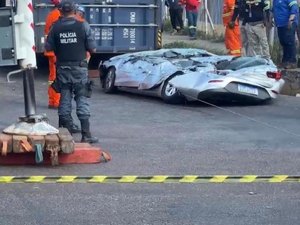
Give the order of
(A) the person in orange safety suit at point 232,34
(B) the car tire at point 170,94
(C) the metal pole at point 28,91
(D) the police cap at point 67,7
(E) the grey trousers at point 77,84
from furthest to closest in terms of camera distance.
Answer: (A) the person in orange safety suit at point 232,34 < (B) the car tire at point 170,94 < (E) the grey trousers at point 77,84 < (D) the police cap at point 67,7 < (C) the metal pole at point 28,91

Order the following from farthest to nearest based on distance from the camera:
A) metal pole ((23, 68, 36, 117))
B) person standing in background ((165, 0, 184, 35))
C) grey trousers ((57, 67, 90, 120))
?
person standing in background ((165, 0, 184, 35)) < grey trousers ((57, 67, 90, 120)) < metal pole ((23, 68, 36, 117))

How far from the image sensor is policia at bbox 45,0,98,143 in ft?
34.0

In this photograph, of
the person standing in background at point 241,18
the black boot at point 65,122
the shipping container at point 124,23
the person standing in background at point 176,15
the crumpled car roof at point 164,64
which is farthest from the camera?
the person standing in background at point 176,15

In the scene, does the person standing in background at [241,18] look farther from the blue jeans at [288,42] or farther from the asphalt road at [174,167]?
the asphalt road at [174,167]

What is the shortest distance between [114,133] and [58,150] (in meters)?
2.50

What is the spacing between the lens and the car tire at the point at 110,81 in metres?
15.7

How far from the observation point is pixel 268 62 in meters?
14.6

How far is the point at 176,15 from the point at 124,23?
8807 millimetres

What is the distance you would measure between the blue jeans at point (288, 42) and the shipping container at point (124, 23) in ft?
10.2

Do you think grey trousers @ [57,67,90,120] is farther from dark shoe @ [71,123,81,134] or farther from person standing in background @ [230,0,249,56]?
person standing in background @ [230,0,249,56]

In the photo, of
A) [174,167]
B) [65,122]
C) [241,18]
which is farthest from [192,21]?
[174,167]

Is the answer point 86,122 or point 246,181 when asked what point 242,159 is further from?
point 86,122

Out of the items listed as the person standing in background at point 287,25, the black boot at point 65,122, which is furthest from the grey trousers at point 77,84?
the person standing in background at point 287,25

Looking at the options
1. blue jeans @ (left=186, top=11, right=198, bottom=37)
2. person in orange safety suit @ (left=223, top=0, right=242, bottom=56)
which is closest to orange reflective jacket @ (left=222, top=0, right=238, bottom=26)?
person in orange safety suit @ (left=223, top=0, right=242, bottom=56)
